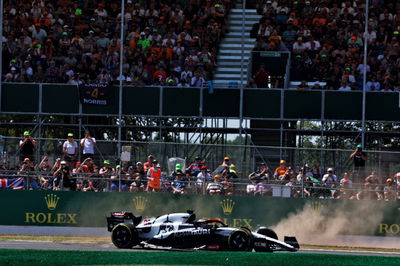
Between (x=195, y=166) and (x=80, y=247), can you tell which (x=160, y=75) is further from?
(x=80, y=247)

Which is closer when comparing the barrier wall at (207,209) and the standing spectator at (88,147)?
the barrier wall at (207,209)

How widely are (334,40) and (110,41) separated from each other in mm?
7777

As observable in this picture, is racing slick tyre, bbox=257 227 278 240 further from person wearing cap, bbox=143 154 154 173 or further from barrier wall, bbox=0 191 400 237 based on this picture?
person wearing cap, bbox=143 154 154 173

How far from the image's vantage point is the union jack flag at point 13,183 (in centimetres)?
2742

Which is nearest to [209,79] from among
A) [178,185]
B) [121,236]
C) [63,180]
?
[178,185]

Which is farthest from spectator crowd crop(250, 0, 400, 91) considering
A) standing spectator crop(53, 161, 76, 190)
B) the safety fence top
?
standing spectator crop(53, 161, 76, 190)

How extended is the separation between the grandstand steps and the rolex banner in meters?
3.56

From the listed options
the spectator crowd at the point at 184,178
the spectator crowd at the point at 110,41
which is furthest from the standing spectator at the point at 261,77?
the spectator crowd at the point at 184,178

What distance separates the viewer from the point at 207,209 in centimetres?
2725

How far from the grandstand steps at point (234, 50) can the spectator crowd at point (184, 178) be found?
749 cm

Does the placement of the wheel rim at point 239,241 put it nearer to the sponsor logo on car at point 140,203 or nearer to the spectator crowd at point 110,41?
the sponsor logo on car at point 140,203

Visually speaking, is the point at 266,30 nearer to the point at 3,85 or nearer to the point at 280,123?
the point at 280,123

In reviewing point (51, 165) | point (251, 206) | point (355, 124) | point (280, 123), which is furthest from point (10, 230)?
point (355, 124)

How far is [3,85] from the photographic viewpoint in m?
34.0
